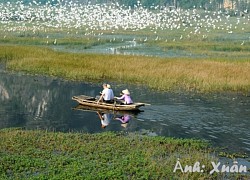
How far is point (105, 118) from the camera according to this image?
2536 cm

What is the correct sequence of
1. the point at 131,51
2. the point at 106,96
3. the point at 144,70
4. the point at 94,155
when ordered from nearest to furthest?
1. the point at 94,155
2. the point at 106,96
3. the point at 144,70
4. the point at 131,51

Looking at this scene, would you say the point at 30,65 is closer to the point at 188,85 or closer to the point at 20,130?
the point at 188,85

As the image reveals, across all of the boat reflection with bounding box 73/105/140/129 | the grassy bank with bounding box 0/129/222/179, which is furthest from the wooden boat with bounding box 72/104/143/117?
the grassy bank with bounding box 0/129/222/179

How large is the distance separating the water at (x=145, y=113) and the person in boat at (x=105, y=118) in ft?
0.81

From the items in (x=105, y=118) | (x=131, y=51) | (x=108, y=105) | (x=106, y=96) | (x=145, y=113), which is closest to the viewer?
(x=105, y=118)

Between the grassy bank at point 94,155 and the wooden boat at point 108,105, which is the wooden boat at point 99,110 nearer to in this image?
the wooden boat at point 108,105

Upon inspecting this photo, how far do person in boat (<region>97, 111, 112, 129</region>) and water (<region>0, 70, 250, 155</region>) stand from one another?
0.25 m

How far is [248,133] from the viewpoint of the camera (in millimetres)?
22594

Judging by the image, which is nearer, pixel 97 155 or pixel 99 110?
pixel 97 155

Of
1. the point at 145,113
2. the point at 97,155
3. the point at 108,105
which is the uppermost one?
the point at 108,105

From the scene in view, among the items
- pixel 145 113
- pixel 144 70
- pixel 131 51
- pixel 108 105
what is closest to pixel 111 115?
pixel 108 105

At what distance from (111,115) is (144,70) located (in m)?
15.5

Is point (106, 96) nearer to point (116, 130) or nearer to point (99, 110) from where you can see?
point (99, 110)

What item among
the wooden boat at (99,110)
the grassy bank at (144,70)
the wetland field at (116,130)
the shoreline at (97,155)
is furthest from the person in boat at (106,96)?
the grassy bank at (144,70)
